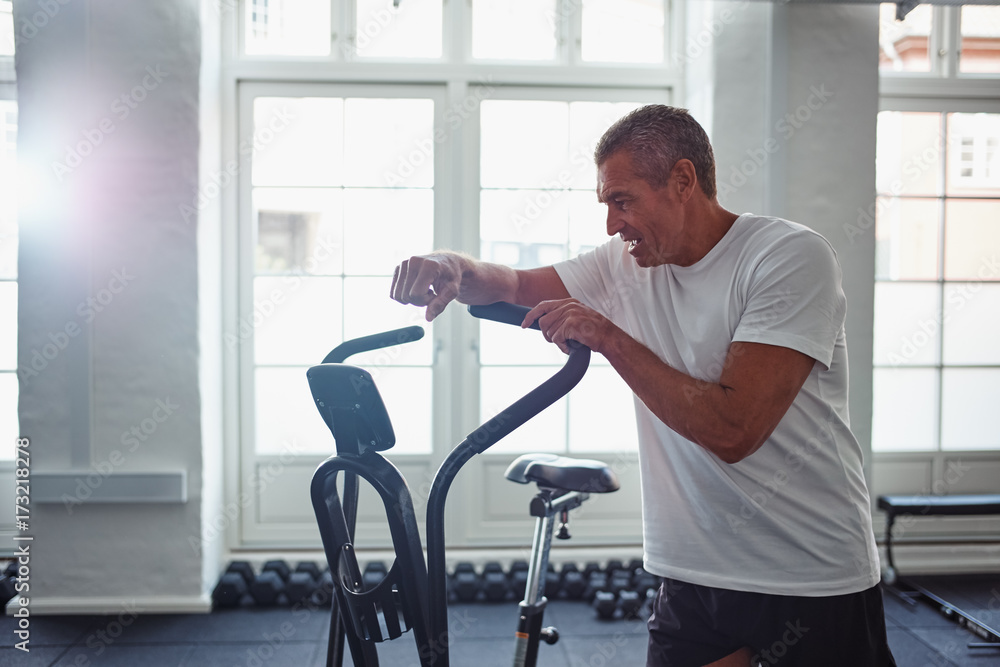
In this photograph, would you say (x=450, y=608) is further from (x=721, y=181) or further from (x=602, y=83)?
(x=602, y=83)

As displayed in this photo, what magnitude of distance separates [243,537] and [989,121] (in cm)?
450

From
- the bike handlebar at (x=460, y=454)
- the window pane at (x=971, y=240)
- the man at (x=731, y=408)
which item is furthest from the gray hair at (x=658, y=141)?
the window pane at (x=971, y=240)

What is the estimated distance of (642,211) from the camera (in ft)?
4.11

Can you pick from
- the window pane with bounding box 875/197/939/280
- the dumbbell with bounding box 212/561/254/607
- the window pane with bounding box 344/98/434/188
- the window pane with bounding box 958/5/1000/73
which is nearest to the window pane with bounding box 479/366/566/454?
the window pane with bounding box 344/98/434/188

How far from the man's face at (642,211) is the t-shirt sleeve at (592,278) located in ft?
0.77

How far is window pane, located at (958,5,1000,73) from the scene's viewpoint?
3.57m

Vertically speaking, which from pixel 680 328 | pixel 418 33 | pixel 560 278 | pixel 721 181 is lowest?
pixel 680 328

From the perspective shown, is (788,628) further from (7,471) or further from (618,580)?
(7,471)

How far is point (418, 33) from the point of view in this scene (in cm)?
344

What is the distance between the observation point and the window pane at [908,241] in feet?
11.6

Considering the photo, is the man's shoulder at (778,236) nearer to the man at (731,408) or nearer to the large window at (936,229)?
the man at (731,408)

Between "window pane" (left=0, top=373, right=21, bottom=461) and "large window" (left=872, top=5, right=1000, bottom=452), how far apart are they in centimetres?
421

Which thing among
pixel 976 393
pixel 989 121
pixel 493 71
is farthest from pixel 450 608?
pixel 989 121

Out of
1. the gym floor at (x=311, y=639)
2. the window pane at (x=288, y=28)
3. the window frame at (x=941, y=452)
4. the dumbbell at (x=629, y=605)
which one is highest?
the window pane at (x=288, y=28)
